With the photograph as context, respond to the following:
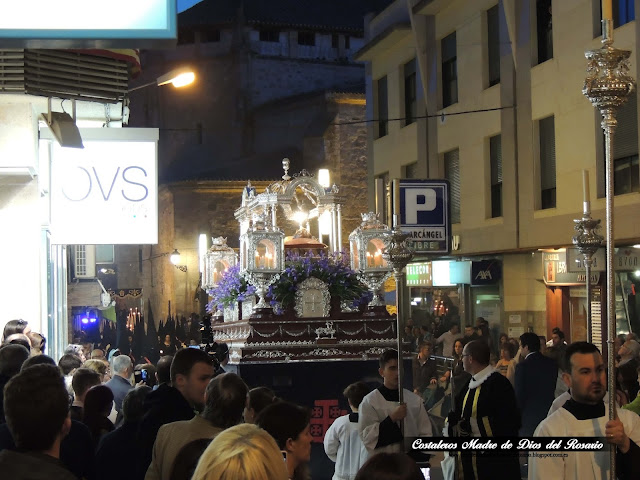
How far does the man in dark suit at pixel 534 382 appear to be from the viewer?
11680mm

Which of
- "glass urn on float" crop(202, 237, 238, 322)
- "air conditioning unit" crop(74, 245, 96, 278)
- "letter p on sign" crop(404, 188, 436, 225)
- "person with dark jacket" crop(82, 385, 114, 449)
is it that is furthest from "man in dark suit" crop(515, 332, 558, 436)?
"air conditioning unit" crop(74, 245, 96, 278)

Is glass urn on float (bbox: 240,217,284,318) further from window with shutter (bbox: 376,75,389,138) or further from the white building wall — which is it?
window with shutter (bbox: 376,75,389,138)

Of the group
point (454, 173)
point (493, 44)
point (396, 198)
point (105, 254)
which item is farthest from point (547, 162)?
A: point (105, 254)

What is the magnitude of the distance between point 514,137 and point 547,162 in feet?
4.21

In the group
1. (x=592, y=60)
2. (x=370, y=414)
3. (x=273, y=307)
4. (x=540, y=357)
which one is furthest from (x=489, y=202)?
(x=592, y=60)

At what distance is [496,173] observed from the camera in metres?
25.2

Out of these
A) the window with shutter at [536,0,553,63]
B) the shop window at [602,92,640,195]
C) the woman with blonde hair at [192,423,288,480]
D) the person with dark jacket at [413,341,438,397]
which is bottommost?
the person with dark jacket at [413,341,438,397]

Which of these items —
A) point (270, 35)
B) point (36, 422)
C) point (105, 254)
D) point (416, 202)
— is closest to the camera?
point (36, 422)

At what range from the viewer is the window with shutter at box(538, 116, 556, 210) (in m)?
22.5

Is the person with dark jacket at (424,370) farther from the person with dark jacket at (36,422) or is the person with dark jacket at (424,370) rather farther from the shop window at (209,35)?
the shop window at (209,35)

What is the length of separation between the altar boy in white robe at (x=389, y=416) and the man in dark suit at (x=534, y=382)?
2618 mm

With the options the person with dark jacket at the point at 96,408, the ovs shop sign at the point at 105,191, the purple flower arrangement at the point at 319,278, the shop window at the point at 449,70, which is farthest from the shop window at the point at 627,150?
the person with dark jacket at the point at 96,408

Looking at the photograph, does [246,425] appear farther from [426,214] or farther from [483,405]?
[426,214]

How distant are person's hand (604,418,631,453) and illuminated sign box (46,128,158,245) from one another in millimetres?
7510
